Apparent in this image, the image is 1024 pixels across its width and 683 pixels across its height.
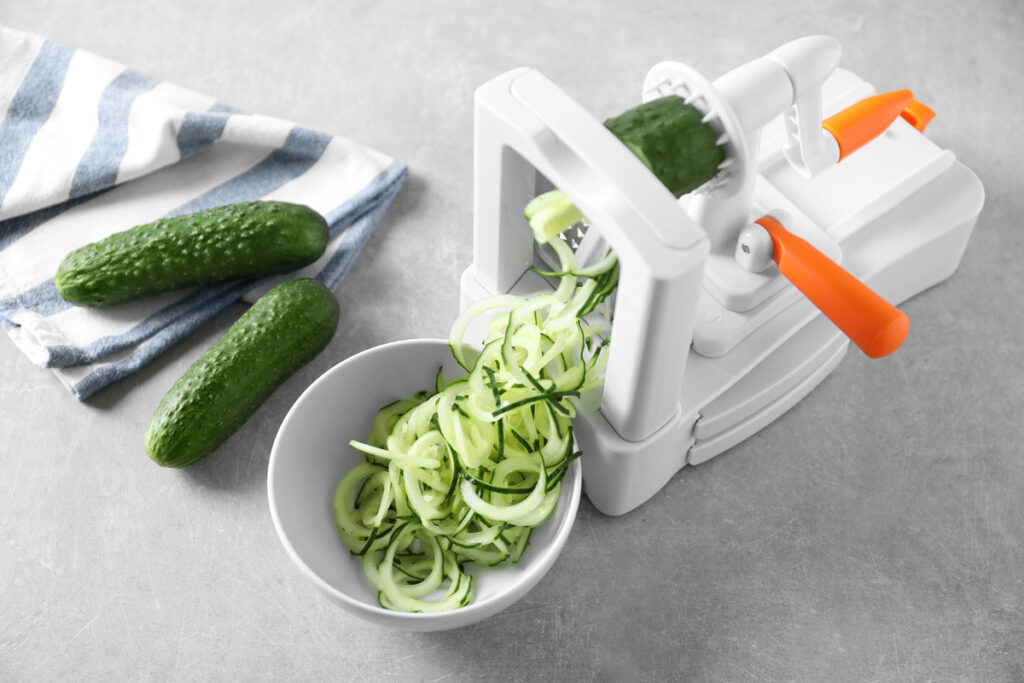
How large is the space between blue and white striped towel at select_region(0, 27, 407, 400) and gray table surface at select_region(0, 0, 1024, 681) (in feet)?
0.14

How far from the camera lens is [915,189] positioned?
3.93 feet

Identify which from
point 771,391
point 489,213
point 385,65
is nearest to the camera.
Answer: point 489,213

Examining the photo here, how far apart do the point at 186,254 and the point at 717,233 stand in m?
0.67

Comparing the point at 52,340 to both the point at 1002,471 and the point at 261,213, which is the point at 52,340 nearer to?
the point at 261,213

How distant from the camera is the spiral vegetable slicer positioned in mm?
840

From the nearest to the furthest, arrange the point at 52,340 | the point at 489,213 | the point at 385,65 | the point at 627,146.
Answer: the point at 627,146, the point at 489,213, the point at 52,340, the point at 385,65

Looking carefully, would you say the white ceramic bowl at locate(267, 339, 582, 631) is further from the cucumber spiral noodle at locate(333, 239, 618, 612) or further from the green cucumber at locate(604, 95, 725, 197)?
the green cucumber at locate(604, 95, 725, 197)

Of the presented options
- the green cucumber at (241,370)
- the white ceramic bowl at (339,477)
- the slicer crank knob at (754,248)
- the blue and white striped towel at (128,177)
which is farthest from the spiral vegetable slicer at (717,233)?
the blue and white striped towel at (128,177)

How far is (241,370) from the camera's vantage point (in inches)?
45.9

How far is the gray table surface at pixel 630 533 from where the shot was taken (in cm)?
105

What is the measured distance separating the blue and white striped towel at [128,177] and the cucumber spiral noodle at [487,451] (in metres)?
0.41

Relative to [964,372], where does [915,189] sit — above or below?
above

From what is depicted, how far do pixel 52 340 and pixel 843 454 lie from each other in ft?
3.28

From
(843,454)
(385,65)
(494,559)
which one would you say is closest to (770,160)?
(843,454)
